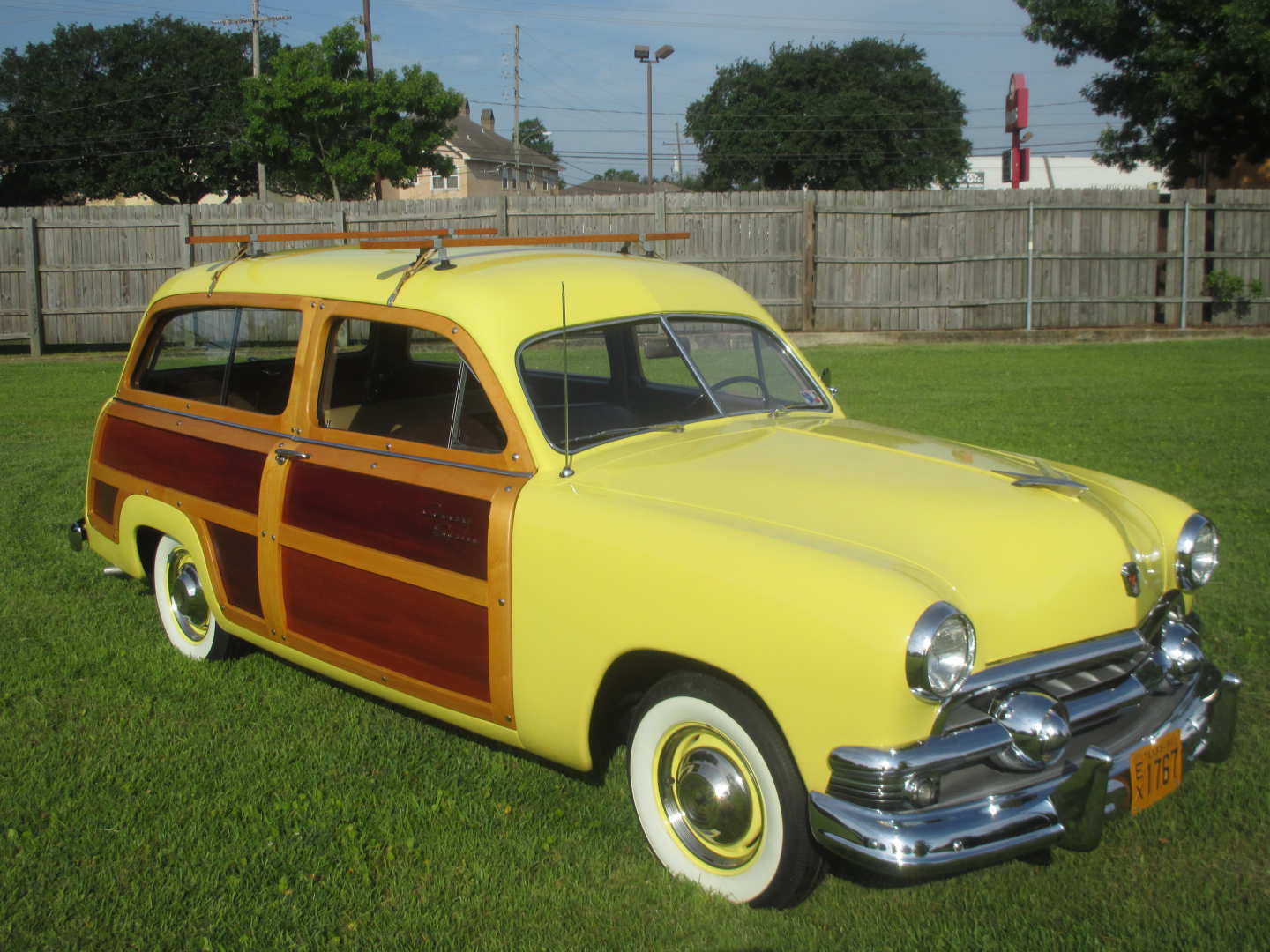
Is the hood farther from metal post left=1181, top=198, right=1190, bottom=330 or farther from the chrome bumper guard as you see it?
metal post left=1181, top=198, right=1190, bottom=330

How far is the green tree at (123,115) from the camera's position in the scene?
53062 millimetres

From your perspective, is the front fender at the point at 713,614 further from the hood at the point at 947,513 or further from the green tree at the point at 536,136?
the green tree at the point at 536,136

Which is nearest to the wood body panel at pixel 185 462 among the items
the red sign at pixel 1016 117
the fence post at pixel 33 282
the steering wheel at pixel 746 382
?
the steering wheel at pixel 746 382

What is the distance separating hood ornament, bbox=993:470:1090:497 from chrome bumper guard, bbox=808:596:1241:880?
1.78 feet

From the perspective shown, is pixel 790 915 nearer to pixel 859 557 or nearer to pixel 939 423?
pixel 859 557

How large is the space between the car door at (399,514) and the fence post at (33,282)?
15.0 m

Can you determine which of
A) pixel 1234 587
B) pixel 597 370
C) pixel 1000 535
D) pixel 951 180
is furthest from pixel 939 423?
pixel 951 180

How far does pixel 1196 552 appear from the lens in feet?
11.8

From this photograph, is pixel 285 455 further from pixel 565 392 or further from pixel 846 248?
pixel 846 248

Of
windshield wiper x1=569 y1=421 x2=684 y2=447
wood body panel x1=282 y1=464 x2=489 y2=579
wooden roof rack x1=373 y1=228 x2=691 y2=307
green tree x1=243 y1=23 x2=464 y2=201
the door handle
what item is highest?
green tree x1=243 y1=23 x2=464 y2=201

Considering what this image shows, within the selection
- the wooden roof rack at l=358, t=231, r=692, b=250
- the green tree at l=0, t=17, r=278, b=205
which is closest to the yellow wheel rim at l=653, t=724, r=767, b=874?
the wooden roof rack at l=358, t=231, r=692, b=250

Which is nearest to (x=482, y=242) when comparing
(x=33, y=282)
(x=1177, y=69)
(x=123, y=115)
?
(x=33, y=282)

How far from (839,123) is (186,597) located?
215 ft

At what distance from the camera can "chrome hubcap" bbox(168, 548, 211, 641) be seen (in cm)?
495
